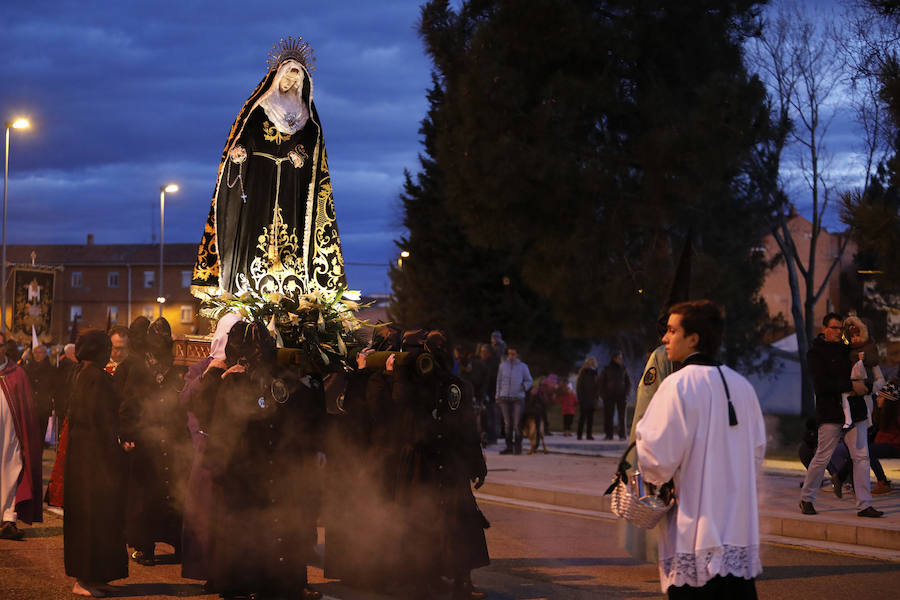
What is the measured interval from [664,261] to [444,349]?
41.7 ft

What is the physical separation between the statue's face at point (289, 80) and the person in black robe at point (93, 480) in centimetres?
389

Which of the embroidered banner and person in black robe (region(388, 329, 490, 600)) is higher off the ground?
the embroidered banner

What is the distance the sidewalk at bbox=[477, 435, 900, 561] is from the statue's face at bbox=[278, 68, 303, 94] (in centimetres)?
529

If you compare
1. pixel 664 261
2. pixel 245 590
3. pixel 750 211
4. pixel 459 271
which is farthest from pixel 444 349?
pixel 459 271

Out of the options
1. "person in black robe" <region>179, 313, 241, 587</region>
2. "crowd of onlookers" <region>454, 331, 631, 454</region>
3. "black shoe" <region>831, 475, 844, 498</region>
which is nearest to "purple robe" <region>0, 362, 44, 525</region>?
"person in black robe" <region>179, 313, 241, 587</region>

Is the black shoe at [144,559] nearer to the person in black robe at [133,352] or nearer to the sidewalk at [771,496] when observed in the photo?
the person in black robe at [133,352]

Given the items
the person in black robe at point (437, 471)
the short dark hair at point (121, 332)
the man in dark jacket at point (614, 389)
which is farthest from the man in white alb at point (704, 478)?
the man in dark jacket at point (614, 389)

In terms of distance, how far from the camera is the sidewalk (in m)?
9.51

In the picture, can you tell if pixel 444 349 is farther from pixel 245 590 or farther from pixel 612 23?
pixel 612 23

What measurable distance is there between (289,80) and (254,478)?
4926 millimetres

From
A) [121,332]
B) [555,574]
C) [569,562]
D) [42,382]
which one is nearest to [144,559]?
[121,332]

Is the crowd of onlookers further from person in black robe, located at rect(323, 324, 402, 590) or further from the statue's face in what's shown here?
person in black robe, located at rect(323, 324, 402, 590)

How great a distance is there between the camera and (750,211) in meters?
26.3

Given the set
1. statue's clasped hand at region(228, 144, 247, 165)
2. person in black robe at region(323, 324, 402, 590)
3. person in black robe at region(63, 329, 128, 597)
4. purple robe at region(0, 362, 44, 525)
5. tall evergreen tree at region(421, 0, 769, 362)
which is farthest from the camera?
tall evergreen tree at region(421, 0, 769, 362)
